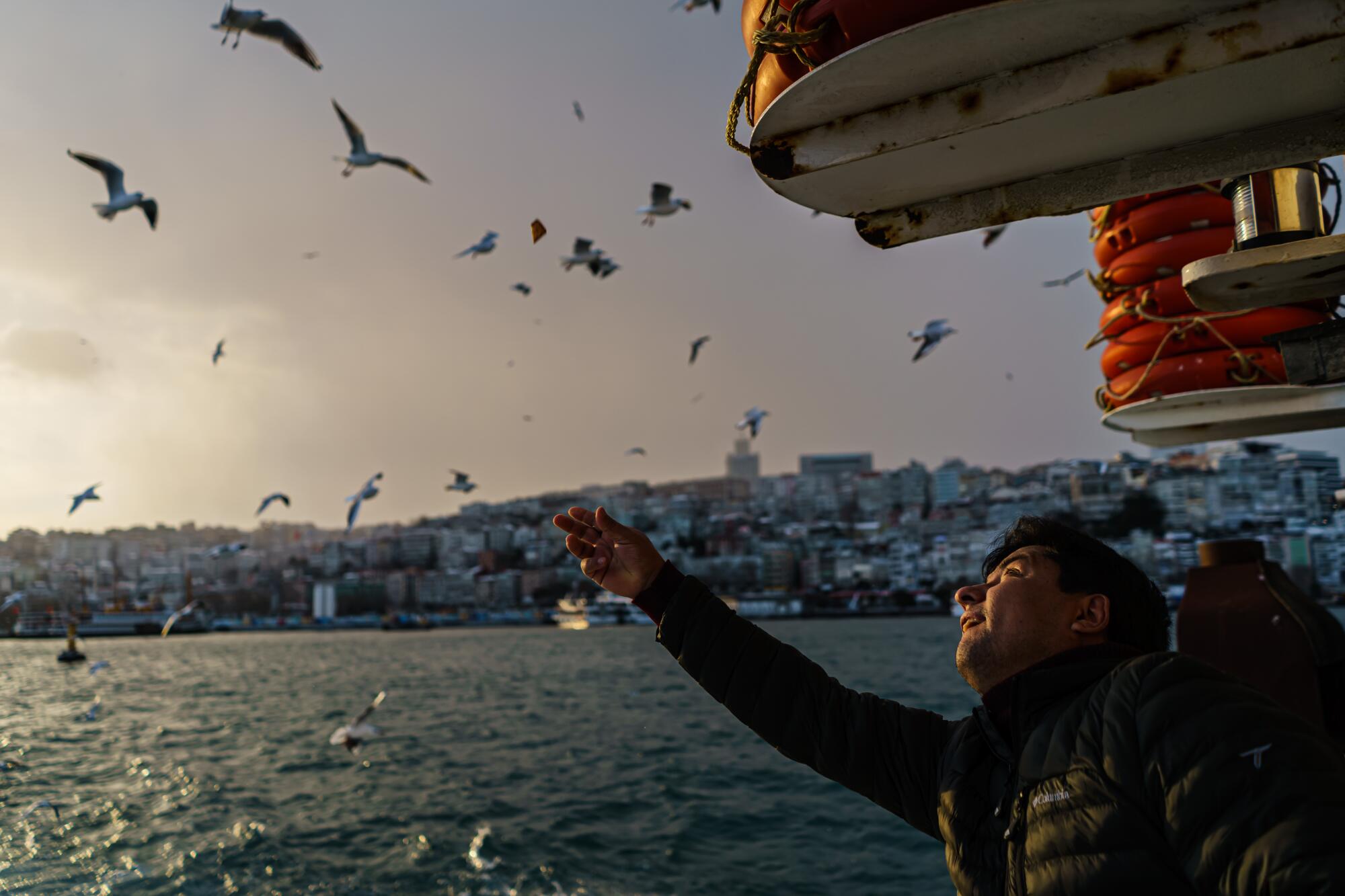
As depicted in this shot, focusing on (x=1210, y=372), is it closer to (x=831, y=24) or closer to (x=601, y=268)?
(x=831, y=24)

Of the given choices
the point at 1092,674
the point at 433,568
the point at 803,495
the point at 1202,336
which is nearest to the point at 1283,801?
the point at 1092,674

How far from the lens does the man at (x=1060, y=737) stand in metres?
0.87

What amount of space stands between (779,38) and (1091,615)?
2.67ft

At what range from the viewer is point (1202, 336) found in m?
2.53

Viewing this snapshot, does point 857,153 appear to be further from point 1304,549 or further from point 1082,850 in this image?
point 1304,549

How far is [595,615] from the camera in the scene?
7669 cm

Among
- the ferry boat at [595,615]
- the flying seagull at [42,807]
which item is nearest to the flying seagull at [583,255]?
the flying seagull at [42,807]

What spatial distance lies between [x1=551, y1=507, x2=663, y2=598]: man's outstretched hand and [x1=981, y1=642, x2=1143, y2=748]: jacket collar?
0.57m

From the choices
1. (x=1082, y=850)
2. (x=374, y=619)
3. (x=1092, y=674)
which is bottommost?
(x=374, y=619)

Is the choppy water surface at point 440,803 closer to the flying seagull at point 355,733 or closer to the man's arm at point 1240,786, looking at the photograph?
the flying seagull at point 355,733

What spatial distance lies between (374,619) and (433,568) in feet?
40.9

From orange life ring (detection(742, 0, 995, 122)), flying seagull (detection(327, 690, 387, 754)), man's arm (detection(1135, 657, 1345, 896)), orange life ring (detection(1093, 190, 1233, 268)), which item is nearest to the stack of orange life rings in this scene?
orange life ring (detection(1093, 190, 1233, 268))

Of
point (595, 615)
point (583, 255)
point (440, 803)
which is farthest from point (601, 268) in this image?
point (595, 615)

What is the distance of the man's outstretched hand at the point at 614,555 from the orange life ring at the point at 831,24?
0.70m
